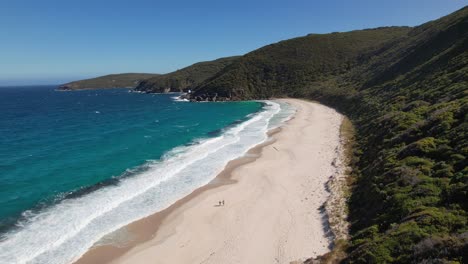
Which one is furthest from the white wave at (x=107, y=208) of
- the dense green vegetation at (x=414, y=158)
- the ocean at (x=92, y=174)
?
the dense green vegetation at (x=414, y=158)

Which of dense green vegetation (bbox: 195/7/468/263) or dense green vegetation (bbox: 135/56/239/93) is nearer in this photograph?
dense green vegetation (bbox: 195/7/468/263)

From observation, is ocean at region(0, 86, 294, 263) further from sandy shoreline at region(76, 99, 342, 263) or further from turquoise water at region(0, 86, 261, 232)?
sandy shoreline at region(76, 99, 342, 263)

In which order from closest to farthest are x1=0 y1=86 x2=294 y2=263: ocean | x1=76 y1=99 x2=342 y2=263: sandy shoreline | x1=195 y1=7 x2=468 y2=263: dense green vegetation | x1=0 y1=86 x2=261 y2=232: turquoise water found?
x1=195 y1=7 x2=468 y2=263: dense green vegetation, x1=76 y1=99 x2=342 y2=263: sandy shoreline, x1=0 y1=86 x2=294 y2=263: ocean, x1=0 y1=86 x2=261 y2=232: turquoise water

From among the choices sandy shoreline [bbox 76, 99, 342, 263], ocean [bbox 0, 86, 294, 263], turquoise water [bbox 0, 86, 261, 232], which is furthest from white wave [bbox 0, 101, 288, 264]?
turquoise water [bbox 0, 86, 261, 232]

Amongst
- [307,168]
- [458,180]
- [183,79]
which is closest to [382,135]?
[307,168]

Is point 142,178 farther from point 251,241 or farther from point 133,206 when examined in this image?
point 251,241

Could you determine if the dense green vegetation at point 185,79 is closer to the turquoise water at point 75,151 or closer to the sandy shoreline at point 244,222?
the turquoise water at point 75,151
